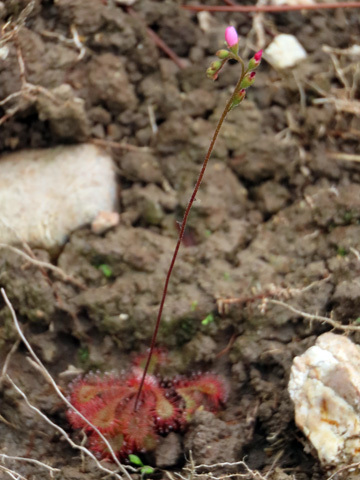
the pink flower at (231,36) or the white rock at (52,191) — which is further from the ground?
the pink flower at (231,36)

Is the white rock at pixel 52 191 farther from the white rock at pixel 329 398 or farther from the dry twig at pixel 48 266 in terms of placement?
the white rock at pixel 329 398

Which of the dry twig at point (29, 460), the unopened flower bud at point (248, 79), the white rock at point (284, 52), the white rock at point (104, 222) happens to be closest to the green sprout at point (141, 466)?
the dry twig at point (29, 460)

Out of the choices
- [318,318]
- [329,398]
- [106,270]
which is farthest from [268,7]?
[329,398]

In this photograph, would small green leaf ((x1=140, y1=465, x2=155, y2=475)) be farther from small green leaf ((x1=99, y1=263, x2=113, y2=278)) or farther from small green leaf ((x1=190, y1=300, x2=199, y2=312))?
small green leaf ((x1=99, y1=263, x2=113, y2=278))

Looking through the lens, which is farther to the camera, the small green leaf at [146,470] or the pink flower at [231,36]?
the small green leaf at [146,470]

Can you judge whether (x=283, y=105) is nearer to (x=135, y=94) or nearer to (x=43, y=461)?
(x=135, y=94)

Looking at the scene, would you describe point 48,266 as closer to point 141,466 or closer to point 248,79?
point 141,466

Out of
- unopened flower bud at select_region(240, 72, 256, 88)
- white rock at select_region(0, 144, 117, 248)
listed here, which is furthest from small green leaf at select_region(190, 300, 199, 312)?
unopened flower bud at select_region(240, 72, 256, 88)
